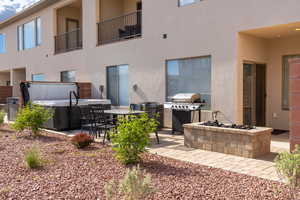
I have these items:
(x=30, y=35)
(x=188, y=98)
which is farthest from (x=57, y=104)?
(x=30, y=35)

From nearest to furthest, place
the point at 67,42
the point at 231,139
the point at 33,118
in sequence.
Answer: the point at 231,139 → the point at 33,118 → the point at 67,42

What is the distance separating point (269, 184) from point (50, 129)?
7568 mm

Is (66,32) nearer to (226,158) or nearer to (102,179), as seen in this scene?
(226,158)

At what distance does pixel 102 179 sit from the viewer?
164 inches

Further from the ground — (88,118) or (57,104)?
(57,104)

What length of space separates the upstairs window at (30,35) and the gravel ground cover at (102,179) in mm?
11951

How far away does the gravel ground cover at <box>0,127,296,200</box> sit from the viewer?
3.56m

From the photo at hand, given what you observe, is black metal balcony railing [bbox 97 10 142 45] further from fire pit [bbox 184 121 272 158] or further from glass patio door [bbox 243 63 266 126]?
fire pit [bbox 184 121 272 158]

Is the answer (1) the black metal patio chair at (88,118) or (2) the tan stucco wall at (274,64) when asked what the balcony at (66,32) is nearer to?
(1) the black metal patio chair at (88,118)

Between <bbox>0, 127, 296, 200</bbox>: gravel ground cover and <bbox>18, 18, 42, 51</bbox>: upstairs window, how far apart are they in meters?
12.0

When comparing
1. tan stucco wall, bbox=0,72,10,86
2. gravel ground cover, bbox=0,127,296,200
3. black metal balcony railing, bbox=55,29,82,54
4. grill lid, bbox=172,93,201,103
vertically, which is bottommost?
gravel ground cover, bbox=0,127,296,200

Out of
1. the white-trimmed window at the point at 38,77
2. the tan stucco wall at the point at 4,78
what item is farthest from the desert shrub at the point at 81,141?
the tan stucco wall at the point at 4,78

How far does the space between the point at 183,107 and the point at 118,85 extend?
435cm

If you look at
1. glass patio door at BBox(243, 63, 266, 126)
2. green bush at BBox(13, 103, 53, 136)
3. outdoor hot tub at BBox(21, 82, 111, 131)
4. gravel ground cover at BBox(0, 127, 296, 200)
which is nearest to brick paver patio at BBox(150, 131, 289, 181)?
gravel ground cover at BBox(0, 127, 296, 200)
